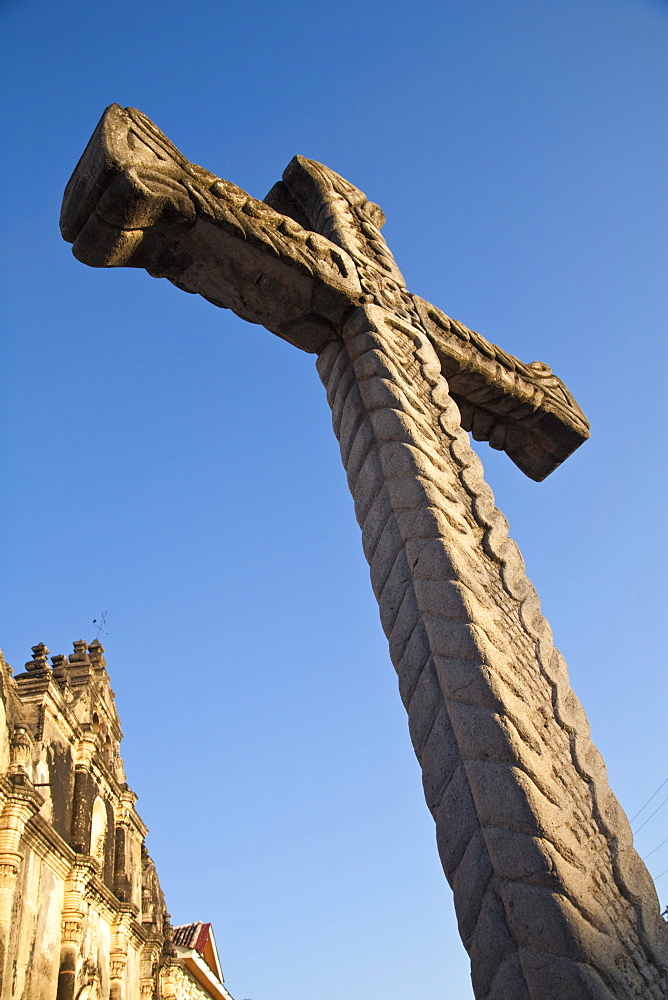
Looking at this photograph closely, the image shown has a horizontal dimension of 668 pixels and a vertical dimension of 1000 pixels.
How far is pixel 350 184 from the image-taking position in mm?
4824

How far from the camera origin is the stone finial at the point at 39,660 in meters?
17.8

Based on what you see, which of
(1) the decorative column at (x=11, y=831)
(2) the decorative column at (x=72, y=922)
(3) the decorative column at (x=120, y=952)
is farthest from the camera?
(3) the decorative column at (x=120, y=952)

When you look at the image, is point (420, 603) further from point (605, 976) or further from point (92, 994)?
point (92, 994)

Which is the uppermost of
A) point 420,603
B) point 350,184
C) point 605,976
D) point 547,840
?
point 350,184

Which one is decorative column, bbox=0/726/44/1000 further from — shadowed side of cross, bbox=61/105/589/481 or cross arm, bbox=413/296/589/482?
shadowed side of cross, bbox=61/105/589/481

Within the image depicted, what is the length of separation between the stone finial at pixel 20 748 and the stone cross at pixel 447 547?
499 inches

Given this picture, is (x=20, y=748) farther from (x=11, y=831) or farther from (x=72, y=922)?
(x=72, y=922)

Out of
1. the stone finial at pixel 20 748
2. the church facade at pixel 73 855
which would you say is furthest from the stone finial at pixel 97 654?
the stone finial at pixel 20 748

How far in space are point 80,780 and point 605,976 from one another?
61.4ft

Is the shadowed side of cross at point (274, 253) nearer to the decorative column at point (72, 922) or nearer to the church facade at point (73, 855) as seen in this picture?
the church facade at point (73, 855)

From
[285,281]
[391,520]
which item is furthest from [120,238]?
[391,520]

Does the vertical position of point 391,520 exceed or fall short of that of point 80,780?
it falls short

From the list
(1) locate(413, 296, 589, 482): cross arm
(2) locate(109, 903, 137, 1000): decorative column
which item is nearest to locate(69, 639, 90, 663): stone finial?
(2) locate(109, 903, 137, 1000): decorative column

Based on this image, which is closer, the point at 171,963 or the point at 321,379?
the point at 321,379
